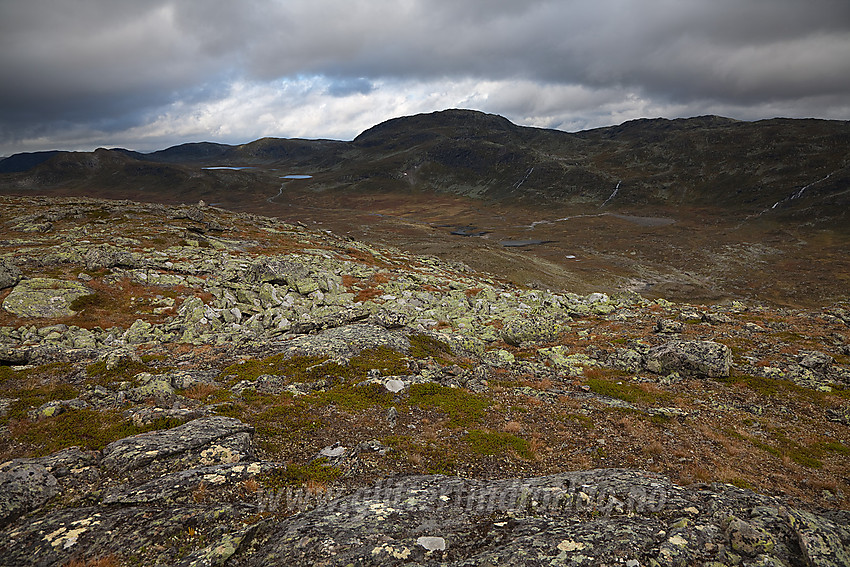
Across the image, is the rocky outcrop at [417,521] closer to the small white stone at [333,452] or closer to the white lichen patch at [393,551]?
the white lichen patch at [393,551]

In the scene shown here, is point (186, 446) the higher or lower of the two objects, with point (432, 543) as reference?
higher

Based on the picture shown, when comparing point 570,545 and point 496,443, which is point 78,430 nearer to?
point 496,443

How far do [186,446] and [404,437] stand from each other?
6818mm

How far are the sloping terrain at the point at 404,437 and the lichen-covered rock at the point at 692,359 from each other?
0.10 meters

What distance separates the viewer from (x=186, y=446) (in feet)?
35.6

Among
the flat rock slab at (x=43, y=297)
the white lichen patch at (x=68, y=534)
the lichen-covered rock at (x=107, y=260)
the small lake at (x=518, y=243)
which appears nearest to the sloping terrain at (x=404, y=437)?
the white lichen patch at (x=68, y=534)

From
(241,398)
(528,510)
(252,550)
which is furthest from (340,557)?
(241,398)

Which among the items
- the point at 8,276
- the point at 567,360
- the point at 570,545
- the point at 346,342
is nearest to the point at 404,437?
the point at 570,545

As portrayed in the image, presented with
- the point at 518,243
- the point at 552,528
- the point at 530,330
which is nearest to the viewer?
the point at 552,528

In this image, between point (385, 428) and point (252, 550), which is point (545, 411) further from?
point (252, 550)

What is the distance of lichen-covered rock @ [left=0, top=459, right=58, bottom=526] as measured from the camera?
8.18m

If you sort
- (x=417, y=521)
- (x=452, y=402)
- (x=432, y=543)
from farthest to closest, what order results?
(x=452, y=402)
(x=417, y=521)
(x=432, y=543)

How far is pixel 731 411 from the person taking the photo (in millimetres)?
17469

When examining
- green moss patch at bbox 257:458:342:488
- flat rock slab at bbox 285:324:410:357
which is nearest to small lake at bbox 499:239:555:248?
flat rock slab at bbox 285:324:410:357
